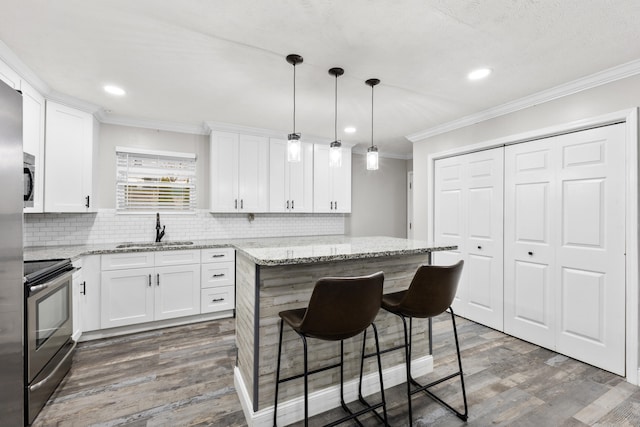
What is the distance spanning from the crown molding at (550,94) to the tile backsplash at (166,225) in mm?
2296

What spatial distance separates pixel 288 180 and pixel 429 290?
2.95 meters

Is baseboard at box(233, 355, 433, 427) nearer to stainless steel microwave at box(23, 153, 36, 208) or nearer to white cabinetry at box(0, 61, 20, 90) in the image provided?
stainless steel microwave at box(23, 153, 36, 208)

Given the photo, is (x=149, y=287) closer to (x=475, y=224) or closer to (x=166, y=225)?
(x=166, y=225)

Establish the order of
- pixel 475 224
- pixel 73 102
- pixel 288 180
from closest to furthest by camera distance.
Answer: pixel 73 102, pixel 475 224, pixel 288 180

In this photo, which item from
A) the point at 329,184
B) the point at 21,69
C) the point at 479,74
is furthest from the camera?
the point at 329,184

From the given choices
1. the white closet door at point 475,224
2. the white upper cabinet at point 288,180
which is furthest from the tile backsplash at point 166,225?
the white closet door at point 475,224

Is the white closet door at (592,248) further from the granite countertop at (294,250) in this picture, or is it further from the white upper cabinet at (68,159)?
the white upper cabinet at (68,159)

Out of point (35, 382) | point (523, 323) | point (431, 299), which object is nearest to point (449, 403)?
point (431, 299)

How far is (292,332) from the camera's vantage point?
192 cm

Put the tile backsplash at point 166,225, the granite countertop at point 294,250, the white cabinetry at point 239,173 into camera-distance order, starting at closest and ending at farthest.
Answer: the granite countertop at point 294,250, the tile backsplash at point 166,225, the white cabinetry at point 239,173

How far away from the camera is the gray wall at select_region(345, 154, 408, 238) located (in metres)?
5.32

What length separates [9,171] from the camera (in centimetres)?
130

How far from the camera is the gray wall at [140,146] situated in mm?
3631

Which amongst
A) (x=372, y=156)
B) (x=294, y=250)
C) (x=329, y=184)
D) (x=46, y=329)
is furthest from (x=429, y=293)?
(x=329, y=184)
